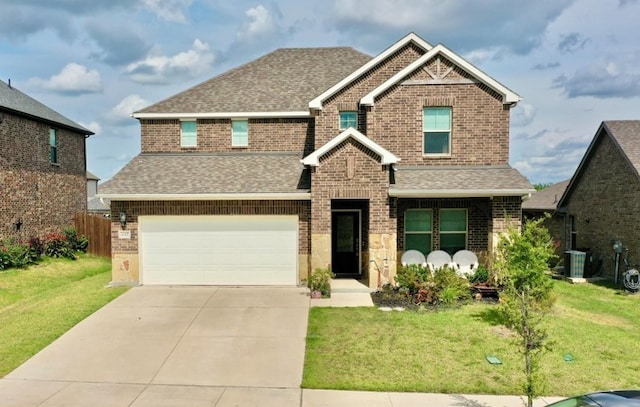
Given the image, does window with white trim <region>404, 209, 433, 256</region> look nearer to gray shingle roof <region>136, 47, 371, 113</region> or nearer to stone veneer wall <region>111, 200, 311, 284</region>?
stone veneer wall <region>111, 200, 311, 284</region>

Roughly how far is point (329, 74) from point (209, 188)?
7.64m

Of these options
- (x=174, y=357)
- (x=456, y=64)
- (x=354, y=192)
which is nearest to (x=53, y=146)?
(x=354, y=192)

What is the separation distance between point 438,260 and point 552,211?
11.2m

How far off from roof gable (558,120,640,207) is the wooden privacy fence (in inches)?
874

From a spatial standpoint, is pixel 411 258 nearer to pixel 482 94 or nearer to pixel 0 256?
pixel 482 94

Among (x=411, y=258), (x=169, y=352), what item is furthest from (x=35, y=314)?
(x=411, y=258)

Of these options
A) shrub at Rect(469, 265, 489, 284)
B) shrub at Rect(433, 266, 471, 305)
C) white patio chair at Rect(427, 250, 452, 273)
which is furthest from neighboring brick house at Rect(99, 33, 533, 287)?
shrub at Rect(433, 266, 471, 305)

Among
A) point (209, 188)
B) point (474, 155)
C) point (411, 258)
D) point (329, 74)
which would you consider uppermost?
point (329, 74)

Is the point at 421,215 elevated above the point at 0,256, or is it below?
above

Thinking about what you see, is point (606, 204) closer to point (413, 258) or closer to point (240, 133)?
point (413, 258)

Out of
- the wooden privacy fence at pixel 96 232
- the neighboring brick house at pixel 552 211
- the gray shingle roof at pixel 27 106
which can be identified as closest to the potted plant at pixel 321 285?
the neighboring brick house at pixel 552 211

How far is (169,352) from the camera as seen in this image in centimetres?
941

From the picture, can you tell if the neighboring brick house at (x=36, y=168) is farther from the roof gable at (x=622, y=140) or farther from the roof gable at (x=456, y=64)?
the roof gable at (x=622, y=140)

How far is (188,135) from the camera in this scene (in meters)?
17.0
